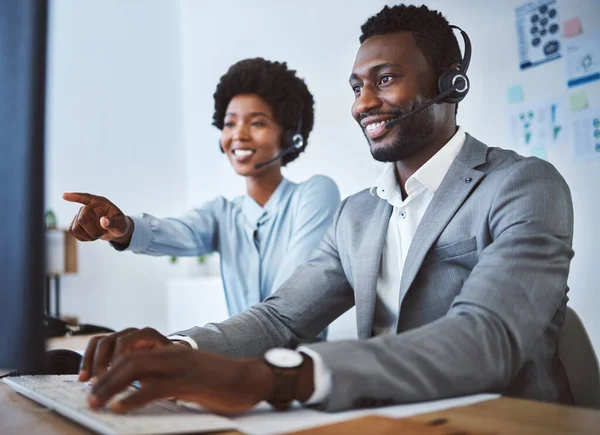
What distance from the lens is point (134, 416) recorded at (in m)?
0.61

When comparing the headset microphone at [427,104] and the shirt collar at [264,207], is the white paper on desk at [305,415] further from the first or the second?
the shirt collar at [264,207]

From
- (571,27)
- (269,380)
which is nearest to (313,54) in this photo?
(571,27)

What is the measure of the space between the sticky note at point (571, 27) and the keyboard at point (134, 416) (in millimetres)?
1634

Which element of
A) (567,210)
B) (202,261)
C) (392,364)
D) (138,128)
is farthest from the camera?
(138,128)

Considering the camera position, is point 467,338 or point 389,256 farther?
point 389,256

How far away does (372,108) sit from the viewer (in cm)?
123

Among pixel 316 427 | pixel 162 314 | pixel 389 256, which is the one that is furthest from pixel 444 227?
pixel 162 314

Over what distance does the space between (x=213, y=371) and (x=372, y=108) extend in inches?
29.9

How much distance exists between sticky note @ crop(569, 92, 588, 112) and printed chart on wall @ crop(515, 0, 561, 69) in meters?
0.14

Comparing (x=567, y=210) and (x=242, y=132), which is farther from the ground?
(x=242, y=132)

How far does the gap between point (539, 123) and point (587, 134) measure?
16cm

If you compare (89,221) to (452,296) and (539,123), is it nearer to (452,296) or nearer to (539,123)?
(452,296)

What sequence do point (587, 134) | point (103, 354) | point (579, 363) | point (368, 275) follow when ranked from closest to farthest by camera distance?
point (103, 354), point (579, 363), point (368, 275), point (587, 134)

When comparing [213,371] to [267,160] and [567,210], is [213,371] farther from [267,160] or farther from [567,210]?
[267,160]
